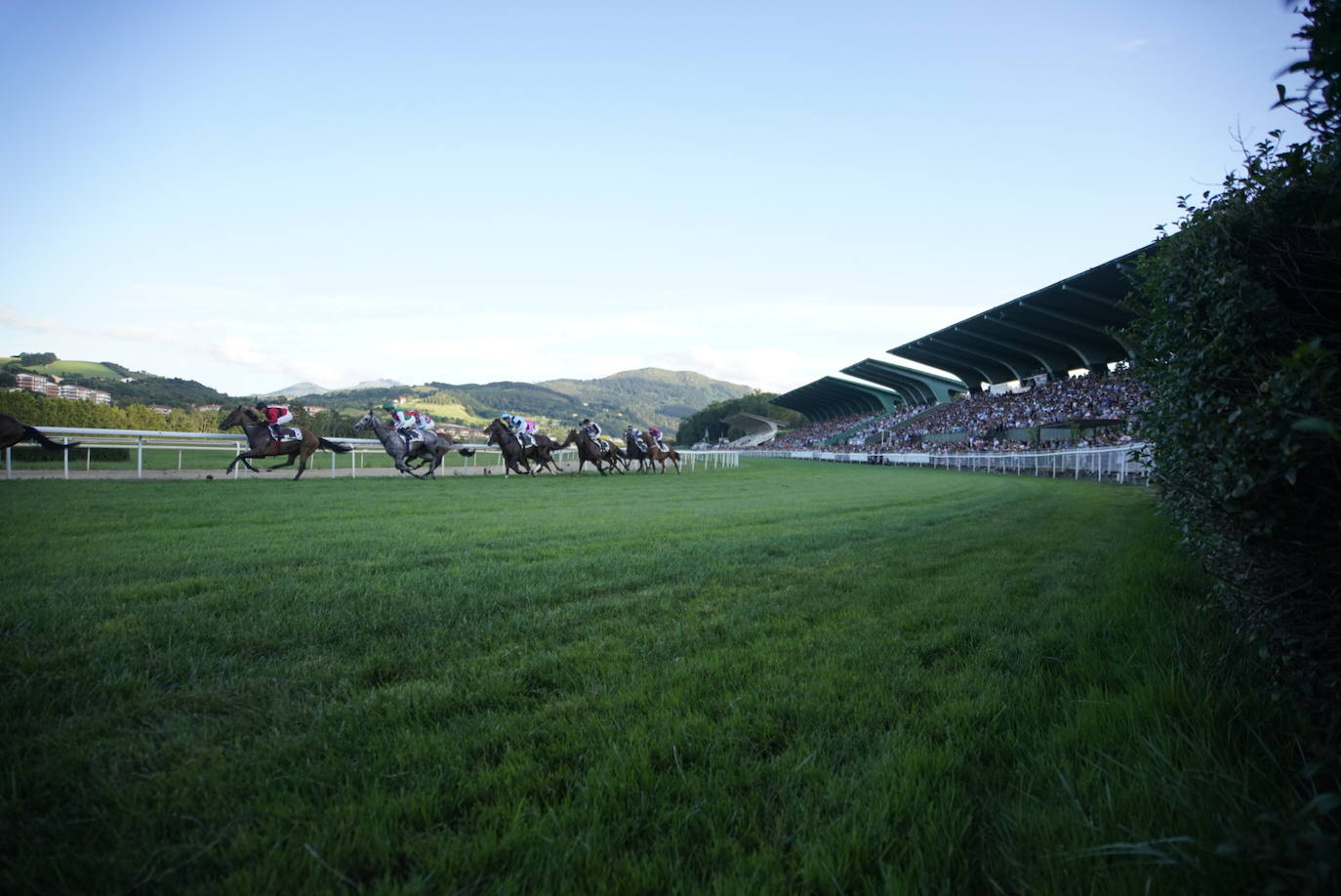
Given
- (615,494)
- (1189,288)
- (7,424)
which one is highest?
(1189,288)

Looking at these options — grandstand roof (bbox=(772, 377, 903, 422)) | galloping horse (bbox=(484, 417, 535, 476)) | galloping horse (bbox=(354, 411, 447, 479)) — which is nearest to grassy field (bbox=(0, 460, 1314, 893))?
galloping horse (bbox=(354, 411, 447, 479))

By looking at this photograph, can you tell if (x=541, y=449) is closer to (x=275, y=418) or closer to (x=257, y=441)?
(x=275, y=418)

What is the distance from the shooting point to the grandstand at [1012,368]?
97.6 feet

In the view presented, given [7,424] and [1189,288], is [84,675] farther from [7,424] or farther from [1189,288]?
[7,424]

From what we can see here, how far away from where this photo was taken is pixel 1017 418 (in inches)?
1571

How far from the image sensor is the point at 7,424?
11.4 m

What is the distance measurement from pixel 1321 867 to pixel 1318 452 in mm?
1090

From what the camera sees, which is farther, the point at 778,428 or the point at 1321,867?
the point at 778,428

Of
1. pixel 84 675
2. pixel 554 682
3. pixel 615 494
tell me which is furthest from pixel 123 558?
pixel 615 494

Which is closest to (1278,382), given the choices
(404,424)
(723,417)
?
(404,424)

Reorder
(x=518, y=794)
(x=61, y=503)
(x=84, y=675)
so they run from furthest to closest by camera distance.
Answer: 1. (x=61, y=503)
2. (x=84, y=675)
3. (x=518, y=794)

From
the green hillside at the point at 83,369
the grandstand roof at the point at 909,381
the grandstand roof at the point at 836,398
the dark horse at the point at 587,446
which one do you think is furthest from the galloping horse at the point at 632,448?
the green hillside at the point at 83,369

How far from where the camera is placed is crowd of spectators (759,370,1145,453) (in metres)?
30.5

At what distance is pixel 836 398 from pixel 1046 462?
53078 mm
